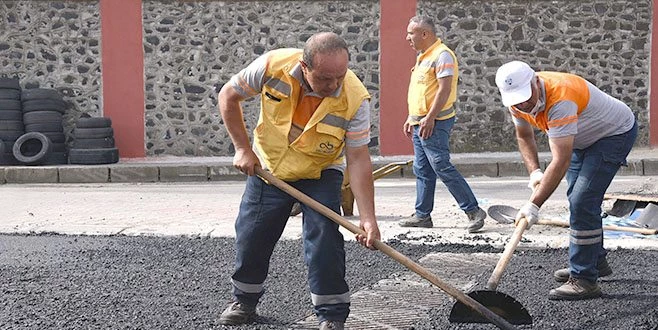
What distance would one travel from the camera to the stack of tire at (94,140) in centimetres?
1444

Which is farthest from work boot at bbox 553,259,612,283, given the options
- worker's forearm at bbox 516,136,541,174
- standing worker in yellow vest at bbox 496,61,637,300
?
worker's forearm at bbox 516,136,541,174

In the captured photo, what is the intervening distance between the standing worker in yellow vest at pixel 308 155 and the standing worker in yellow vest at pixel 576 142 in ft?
3.58

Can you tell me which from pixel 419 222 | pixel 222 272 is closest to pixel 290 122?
pixel 222 272

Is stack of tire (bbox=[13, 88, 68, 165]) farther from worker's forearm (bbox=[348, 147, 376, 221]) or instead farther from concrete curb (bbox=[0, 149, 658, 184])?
worker's forearm (bbox=[348, 147, 376, 221])

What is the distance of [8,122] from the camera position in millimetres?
14539

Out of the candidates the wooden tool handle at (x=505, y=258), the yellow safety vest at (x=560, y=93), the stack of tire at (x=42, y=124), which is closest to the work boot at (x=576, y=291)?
the wooden tool handle at (x=505, y=258)

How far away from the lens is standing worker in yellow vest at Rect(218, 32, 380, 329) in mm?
4488

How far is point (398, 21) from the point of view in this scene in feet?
49.6

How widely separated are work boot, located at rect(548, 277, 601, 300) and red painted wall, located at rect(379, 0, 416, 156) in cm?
970

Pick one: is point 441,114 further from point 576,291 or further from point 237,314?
point 237,314

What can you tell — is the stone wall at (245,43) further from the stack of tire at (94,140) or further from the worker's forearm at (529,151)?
the worker's forearm at (529,151)

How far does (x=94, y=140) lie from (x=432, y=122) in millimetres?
8105

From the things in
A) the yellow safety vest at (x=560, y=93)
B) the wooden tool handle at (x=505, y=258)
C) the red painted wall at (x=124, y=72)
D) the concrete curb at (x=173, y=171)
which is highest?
the yellow safety vest at (x=560, y=93)

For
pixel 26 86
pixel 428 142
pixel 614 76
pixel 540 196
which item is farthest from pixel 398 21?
pixel 540 196
